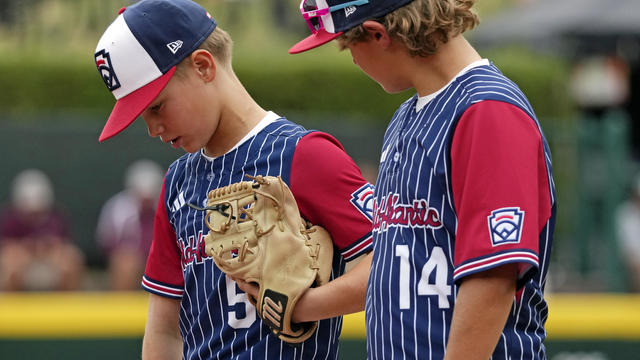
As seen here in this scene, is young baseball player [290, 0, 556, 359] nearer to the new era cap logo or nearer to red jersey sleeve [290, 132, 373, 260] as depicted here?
red jersey sleeve [290, 132, 373, 260]

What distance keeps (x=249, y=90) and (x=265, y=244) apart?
430 inches

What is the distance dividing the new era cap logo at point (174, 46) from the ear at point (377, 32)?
0.57 metres

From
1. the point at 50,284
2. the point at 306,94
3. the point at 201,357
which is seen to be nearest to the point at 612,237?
the point at 306,94

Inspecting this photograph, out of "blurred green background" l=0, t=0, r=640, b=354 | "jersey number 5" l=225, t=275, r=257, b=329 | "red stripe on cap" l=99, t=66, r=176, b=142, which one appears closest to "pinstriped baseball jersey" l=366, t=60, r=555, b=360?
"jersey number 5" l=225, t=275, r=257, b=329

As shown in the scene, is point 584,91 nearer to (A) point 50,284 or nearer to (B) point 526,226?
(A) point 50,284

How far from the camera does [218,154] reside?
8.04 ft

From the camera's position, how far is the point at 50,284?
10.4 meters

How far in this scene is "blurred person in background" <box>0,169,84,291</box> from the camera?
10203 mm

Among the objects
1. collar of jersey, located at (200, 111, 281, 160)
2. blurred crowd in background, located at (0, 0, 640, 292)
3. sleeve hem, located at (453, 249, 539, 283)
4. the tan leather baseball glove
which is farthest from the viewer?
blurred crowd in background, located at (0, 0, 640, 292)

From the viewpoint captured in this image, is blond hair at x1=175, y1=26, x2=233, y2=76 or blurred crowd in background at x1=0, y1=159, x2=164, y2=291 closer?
blond hair at x1=175, y1=26, x2=233, y2=76

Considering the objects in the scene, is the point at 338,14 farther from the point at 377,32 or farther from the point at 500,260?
the point at 500,260

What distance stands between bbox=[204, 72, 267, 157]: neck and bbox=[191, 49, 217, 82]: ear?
0.05 meters

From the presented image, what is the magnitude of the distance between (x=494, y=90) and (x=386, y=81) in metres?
0.28

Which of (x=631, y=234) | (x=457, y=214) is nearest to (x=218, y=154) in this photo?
(x=457, y=214)
